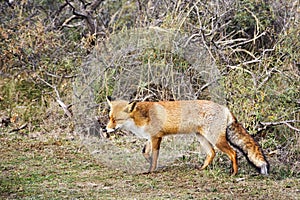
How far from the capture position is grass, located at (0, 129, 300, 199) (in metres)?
5.98

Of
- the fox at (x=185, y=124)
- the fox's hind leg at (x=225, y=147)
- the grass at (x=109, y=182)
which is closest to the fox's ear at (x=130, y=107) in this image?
the fox at (x=185, y=124)

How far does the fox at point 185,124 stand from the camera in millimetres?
6959

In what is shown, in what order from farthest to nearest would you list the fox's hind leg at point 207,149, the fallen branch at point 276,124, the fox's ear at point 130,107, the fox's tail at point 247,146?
the fallen branch at point 276,124, the fox's hind leg at point 207,149, the fox's ear at point 130,107, the fox's tail at point 247,146

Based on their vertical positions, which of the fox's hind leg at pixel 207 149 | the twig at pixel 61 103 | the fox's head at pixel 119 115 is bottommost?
the twig at pixel 61 103

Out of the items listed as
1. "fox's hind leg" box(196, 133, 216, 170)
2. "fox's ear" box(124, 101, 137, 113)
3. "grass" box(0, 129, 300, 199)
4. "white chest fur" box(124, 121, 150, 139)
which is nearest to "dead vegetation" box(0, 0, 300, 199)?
"grass" box(0, 129, 300, 199)

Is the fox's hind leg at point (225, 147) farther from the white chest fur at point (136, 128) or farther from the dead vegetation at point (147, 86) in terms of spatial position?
the white chest fur at point (136, 128)

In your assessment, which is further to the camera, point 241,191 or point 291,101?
point 291,101

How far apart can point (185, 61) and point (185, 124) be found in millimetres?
1722

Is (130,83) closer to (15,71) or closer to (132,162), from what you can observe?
(132,162)

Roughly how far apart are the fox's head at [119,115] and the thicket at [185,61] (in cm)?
166

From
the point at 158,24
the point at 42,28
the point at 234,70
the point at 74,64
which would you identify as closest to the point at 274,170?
the point at 234,70

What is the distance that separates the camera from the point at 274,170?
286 inches

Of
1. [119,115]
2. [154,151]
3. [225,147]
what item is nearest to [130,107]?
[119,115]

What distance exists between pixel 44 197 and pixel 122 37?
416 centimetres
